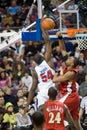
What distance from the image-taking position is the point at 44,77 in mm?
13648

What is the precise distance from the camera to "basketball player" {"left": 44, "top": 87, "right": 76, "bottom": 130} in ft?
40.9

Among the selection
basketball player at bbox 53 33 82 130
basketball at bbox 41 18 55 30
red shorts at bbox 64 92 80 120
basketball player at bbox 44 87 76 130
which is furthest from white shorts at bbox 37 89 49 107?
basketball at bbox 41 18 55 30

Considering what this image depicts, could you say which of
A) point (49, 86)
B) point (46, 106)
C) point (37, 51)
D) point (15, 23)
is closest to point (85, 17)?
point (49, 86)

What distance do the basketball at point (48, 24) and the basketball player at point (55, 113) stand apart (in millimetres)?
1981

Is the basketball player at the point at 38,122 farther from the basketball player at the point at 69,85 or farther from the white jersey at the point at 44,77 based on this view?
the white jersey at the point at 44,77

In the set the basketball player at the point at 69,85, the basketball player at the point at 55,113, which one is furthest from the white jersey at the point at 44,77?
the basketball player at the point at 55,113

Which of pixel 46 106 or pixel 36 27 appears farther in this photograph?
pixel 36 27

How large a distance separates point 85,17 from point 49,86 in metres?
2.58

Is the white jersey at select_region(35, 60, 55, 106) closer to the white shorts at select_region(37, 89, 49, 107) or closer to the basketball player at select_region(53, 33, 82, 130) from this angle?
the white shorts at select_region(37, 89, 49, 107)

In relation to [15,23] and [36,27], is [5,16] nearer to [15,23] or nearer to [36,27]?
[15,23]

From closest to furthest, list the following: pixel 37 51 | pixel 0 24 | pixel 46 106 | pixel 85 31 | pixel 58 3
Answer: pixel 46 106, pixel 85 31, pixel 58 3, pixel 37 51, pixel 0 24

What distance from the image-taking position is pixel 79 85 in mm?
18328

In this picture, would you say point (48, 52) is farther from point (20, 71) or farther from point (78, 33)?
point (20, 71)

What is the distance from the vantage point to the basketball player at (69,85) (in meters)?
13.2
